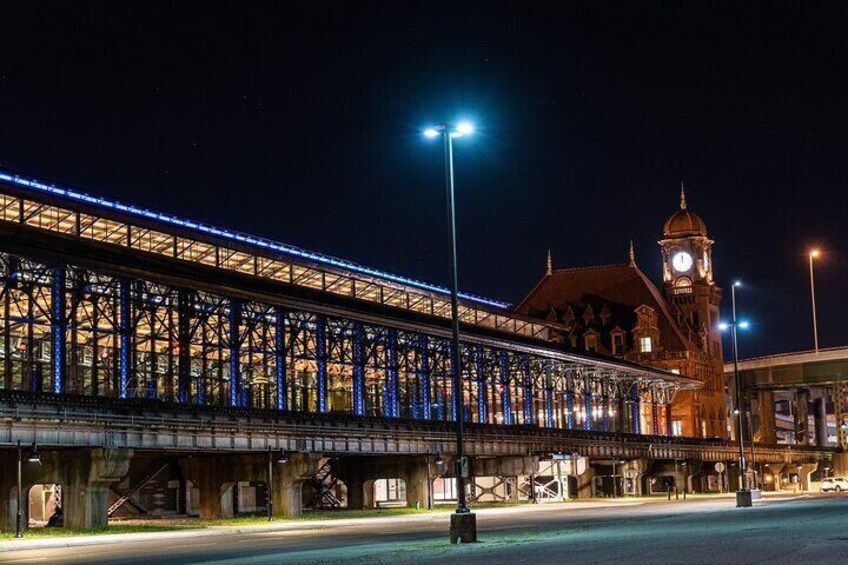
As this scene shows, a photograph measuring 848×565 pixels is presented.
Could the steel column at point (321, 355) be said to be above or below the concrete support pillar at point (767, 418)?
above

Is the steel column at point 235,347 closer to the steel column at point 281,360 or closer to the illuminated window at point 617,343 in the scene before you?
the steel column at point 281,360

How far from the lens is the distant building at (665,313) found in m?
163

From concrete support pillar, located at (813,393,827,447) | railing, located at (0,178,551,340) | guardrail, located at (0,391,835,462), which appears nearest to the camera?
guardrail, located at (0,391,835,462)

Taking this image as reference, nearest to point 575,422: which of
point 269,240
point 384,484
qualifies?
point 384,484

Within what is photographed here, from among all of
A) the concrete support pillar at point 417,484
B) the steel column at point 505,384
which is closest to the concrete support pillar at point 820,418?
the steel column at point 505,384

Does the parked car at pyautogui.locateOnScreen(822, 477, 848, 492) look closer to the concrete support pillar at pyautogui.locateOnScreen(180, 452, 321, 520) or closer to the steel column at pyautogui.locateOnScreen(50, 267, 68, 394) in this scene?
the concrete support pillar at pyautogui.locateOnScreen(180, 452, 321, 520)

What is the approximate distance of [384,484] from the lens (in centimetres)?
11950

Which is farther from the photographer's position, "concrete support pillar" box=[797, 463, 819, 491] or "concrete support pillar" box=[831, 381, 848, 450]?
"concrete support pillar" box=[831, 381, 848, 450]

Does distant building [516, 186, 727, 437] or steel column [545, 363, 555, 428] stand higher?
distant building [516, 186, 727, 437]

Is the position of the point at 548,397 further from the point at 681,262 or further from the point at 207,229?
the point at 681,262

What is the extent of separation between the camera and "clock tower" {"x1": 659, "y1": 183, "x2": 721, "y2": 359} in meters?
173

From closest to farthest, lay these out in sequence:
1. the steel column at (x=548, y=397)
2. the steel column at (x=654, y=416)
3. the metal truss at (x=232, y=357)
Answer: the metal truss at (x=232, y=357), the steel column at (x=548, y=397), the steel column at (x=654, y=416)

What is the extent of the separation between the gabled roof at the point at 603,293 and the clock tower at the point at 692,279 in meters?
2.38

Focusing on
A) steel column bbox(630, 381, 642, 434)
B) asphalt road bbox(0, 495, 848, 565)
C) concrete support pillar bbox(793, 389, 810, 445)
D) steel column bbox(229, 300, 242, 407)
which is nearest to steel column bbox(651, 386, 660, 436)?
steel column bbox(630, 381, 642, 434)
